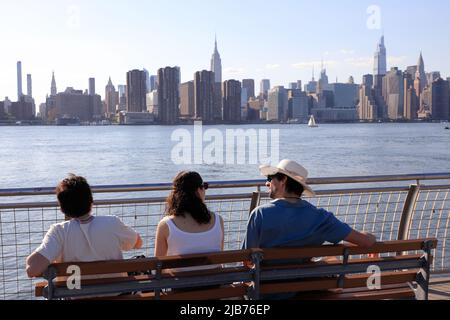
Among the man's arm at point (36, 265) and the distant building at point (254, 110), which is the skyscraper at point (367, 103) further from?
the man's arm at point (36, 265)

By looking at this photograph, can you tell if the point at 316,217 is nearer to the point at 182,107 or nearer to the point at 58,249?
the point at 58,249

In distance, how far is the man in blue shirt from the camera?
3924mm

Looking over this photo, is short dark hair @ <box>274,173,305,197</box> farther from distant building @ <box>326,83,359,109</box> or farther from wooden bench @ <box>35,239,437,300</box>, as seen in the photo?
distant building @ <box>326,83,359,109</box>

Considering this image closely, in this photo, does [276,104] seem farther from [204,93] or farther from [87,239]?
[87,239]

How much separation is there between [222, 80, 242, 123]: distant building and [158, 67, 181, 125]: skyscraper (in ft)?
35.7

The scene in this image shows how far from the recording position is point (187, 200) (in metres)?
4.03

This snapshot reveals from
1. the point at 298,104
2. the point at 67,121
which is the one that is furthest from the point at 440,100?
the point at 67,121

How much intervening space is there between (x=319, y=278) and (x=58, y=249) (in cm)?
167

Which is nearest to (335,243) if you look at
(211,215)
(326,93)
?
(211,215)

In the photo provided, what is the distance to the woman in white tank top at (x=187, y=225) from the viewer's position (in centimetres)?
398

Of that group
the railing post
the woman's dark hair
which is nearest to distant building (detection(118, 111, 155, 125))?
the railing post

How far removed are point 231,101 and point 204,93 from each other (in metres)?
A: 14.0

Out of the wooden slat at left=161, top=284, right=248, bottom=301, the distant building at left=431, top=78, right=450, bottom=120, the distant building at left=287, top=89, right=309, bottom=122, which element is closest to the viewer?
the wooden slat at left=161, top=284, right=248, bottom=301
